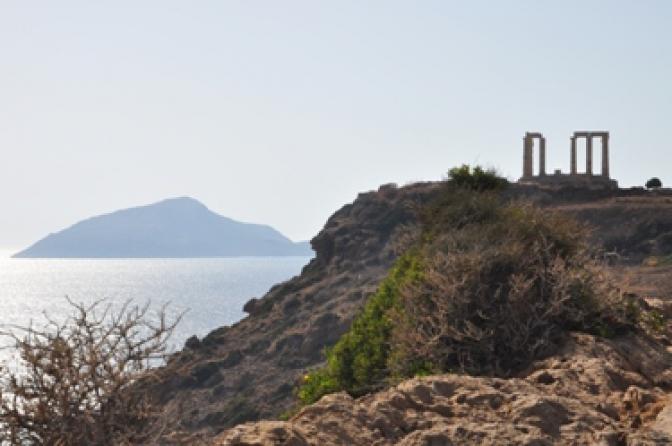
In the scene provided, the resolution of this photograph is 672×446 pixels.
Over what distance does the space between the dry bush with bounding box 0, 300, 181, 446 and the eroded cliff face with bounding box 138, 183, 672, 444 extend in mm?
33021

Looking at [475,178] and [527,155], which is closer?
[475,178]

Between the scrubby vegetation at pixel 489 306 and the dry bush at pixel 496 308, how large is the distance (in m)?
0.02

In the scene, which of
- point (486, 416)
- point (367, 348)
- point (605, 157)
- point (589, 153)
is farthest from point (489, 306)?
point (605, 157)

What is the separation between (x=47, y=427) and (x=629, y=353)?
8506 mm

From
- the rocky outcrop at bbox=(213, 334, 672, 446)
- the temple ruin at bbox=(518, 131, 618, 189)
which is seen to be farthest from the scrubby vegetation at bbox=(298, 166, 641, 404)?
the temple ruin at bbox=(518, 131, 618, 189)

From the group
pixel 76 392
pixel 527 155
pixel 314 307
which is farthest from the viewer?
pixel 527 155

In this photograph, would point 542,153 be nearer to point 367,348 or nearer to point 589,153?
point 589,153

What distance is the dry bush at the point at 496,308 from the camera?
12.1 metres

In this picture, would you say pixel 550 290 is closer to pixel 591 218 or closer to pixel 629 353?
pixel 629 353

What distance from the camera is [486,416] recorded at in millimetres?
8297

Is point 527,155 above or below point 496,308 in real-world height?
above

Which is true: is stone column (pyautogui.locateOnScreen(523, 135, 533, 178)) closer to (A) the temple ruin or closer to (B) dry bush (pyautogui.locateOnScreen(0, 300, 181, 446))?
(A) the temple ruin

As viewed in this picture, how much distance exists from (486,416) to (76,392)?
13.6 feet

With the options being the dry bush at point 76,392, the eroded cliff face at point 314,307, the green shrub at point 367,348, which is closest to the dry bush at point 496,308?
the green shrub at point 367,348
